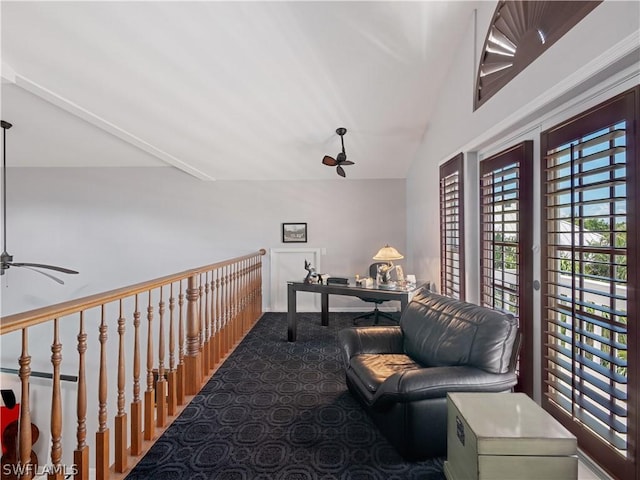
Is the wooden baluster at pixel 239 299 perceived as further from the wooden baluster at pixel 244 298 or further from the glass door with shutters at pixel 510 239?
the glass door with shutters at pixel 510 239

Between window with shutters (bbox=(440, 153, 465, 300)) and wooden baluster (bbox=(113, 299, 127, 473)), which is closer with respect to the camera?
wooden baluster (bbox=(113, 299, 127, 473))

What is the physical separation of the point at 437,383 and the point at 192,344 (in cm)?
195

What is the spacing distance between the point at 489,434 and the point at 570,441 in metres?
0.32

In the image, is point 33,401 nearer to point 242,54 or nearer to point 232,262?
point 232,262

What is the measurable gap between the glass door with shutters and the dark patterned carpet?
3.71ft

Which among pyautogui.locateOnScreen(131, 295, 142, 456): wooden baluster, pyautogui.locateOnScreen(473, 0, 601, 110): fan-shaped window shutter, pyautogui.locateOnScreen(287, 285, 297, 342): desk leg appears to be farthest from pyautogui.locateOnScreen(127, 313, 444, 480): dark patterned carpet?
pyautogui.locateOnScreen(473, 0, 601, 110): fan-shaped window shutter

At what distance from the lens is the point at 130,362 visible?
17.2 ft

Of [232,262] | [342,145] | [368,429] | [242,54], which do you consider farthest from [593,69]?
[232,262]

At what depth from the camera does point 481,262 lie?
2990 millimetres

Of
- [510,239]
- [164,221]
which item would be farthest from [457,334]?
[164,221]

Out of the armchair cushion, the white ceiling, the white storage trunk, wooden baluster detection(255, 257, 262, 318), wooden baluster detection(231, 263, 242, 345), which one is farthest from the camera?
wooden baluster detection(255, 257, 262, 318)

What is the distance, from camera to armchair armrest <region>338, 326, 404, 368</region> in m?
2.56

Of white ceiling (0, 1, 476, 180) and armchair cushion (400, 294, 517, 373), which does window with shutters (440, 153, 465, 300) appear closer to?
armchair cushion (400, 294, 517, 373)

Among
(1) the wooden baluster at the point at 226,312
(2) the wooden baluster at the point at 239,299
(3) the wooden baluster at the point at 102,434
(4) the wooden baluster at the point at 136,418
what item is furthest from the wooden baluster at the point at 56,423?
(2) the wooden baluster at the point at 239,299
